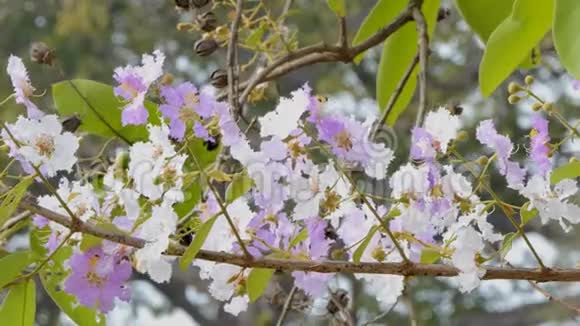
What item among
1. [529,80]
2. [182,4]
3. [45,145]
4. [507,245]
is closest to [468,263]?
[507,245]

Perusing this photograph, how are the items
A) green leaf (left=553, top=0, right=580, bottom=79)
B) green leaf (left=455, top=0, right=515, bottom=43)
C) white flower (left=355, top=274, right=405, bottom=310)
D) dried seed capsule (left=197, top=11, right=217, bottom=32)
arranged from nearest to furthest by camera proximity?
green leaf (left=553, top=0, right=580, bottom=79) < white flower (left=355, top=274, right=405, bottom=310) < green leaf (left=455, top=0, right=515, bottom=43) < dried seed capsule (left=197, top=11, right=217, bottom=32)

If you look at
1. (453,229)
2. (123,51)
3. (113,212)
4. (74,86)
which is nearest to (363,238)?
(453,229)

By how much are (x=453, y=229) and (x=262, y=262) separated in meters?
0.12

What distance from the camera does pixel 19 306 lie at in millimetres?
595

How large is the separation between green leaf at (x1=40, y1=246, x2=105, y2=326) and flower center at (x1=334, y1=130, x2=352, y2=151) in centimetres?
19

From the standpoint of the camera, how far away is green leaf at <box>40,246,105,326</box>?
1.99 feet

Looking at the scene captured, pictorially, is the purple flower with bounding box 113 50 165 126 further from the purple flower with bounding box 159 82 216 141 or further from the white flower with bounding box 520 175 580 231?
the white flower with bounding box 520 175 580 231

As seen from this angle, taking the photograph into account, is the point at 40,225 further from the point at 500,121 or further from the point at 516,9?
the point at 500,121

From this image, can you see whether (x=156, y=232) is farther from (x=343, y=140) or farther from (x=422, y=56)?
(x=422, y=56)

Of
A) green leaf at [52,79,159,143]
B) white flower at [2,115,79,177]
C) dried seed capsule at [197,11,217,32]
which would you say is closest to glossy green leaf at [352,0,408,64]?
dried seed capsule at [197,11,217,32]

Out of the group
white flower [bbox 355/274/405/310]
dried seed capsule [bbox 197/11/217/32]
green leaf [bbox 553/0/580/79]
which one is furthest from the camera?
dried seed capsule [bbox 197/11/217/32]

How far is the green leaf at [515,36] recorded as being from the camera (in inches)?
23.0

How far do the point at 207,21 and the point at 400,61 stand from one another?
0.17 meters

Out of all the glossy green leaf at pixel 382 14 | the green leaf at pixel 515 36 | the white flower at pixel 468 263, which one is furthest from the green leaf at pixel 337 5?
the white flower at pixel 468 263
